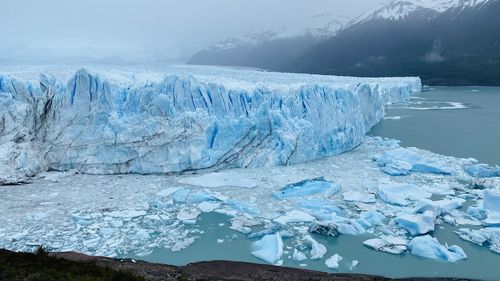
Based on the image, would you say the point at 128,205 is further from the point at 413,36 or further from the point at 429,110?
the point at 413,36

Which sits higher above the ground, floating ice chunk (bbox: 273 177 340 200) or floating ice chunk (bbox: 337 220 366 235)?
floating ice chunk (bbox: 273 177 340 200)

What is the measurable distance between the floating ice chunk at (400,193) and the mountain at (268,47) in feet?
162

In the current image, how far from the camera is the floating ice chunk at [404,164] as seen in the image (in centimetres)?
922

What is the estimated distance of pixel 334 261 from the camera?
214 inches

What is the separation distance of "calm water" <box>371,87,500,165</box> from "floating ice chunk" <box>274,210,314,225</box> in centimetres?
597

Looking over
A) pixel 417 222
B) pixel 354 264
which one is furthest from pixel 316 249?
pixel 417 222

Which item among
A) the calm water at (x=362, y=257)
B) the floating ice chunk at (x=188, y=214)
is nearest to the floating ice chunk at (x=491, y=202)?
the calm water at (x=362, y=257)

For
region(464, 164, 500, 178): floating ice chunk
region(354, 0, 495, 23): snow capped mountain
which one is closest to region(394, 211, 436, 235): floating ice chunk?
region(464, 164, 500, 178): floating ice chunk

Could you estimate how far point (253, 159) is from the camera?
32.3ft

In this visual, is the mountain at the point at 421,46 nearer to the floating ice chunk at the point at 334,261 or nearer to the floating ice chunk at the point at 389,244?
the floating ice chunk at the point at 389,244

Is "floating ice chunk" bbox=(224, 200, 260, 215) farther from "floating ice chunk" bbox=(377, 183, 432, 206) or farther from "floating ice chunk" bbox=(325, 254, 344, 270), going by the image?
"floating ice chunk" bbox=(377, 183, 432, 206)

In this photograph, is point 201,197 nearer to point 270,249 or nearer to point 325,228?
point 270,249

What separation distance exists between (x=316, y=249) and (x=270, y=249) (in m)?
0.62

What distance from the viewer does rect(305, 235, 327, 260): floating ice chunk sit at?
5.57 m
